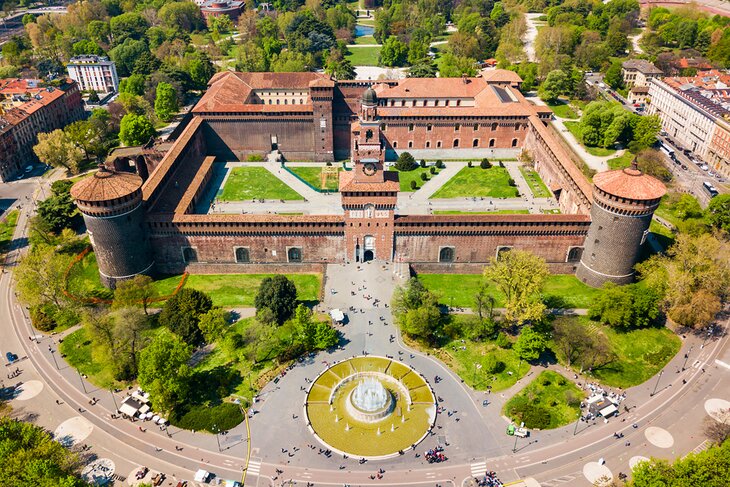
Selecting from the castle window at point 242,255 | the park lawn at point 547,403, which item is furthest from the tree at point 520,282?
the castle window at point 242,255

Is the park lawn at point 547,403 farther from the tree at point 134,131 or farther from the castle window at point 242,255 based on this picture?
the tree at point 134,131

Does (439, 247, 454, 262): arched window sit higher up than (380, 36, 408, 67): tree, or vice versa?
(380, 36, 408, 67): tree

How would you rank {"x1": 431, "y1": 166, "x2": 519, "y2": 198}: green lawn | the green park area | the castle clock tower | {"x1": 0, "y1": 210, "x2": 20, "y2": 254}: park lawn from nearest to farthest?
1. the castle clock tower
2. the green park area
3. {"x1": 0, "y1": 210, "x2": 20, "y2": 254}: park lawn
4. {"x1": 431, "y1": 166, "x2": 519, "y2": 198}: green lawn

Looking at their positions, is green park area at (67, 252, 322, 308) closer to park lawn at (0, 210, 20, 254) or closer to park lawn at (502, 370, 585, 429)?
park lawn at (0, 210, 20, 254)

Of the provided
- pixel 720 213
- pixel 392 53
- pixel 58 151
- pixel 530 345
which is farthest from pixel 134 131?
pixel 720 213

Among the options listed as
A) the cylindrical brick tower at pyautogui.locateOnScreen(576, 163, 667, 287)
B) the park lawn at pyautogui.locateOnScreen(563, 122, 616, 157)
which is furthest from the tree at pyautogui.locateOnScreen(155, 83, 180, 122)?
the cylindrical brick tower at pyautogui.locateOnScreen(576, 163, 667, 287)
